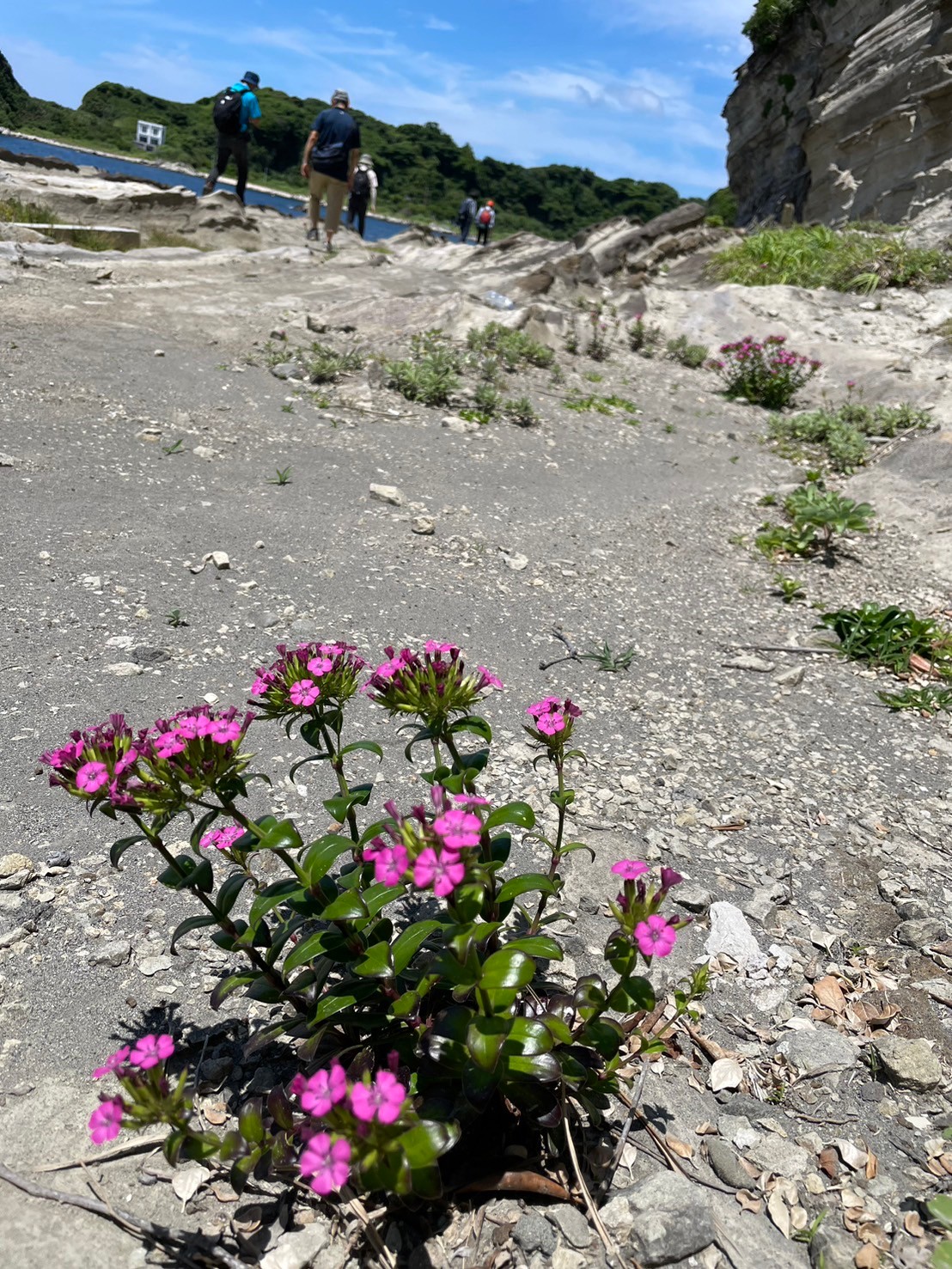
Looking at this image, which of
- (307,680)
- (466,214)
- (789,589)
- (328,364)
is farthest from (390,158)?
(307,680)

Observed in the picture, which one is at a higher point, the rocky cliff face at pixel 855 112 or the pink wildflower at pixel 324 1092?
the rocky cliff face at pixel 855 112

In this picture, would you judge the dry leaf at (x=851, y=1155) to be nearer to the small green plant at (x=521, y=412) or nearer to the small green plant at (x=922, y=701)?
the small green plant at (x=922, y=701)

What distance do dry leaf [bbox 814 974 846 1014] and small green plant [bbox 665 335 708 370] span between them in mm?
11604

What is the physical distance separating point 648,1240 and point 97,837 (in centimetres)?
237

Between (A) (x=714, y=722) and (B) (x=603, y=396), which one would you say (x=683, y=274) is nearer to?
(B) (x=603, y=396)

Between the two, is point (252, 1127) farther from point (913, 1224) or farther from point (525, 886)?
point (913, 1224)

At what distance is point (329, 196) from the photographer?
53.8 ft

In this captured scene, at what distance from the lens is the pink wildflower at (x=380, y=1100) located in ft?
4.88

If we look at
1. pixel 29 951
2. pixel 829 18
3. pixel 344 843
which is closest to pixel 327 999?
pixel 344 843

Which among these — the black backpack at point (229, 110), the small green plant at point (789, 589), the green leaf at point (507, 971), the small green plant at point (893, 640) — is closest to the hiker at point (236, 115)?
the black backpack at point (229, 110)

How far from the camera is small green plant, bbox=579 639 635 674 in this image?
16.8 ft

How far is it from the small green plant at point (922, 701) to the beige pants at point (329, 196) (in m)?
14.7

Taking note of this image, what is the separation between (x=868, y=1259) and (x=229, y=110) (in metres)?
17.5

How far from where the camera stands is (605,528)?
288 inches
